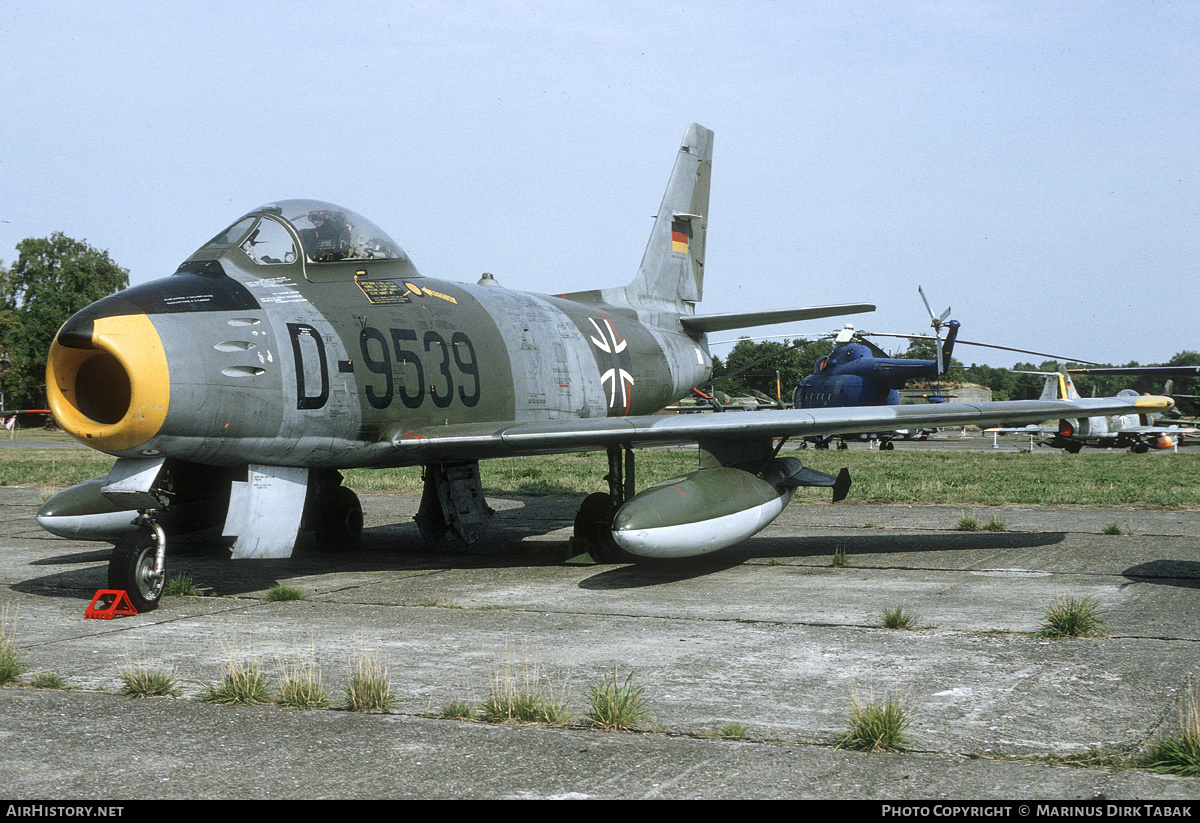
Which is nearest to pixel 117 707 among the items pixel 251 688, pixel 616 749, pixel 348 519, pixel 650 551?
pixel 251 688

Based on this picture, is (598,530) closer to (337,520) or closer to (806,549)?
(806,549)

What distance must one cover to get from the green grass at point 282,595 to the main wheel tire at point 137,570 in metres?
0.92

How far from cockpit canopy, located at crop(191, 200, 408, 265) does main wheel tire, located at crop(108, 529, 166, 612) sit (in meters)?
2.63

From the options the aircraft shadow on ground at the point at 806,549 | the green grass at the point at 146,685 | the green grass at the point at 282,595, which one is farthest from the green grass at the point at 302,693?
the aircraft shadow on ground at the point at 806,549

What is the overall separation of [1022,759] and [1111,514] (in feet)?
40.7

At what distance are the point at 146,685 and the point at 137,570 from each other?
2.71 metres

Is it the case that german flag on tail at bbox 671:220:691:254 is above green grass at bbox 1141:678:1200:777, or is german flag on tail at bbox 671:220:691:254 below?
above

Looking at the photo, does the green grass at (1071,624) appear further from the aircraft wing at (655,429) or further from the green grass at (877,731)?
the aircraft wing at (655,429)

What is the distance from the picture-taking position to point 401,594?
28.7 ft

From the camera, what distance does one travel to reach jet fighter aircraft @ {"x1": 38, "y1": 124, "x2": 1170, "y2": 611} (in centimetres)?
758

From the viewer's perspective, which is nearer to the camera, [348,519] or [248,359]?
[248,359]

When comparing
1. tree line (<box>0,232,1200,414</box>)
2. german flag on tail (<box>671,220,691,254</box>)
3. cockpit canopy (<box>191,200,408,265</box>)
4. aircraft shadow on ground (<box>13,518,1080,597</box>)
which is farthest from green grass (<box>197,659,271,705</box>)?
tree line (<box>0,232,1200,414</box>)

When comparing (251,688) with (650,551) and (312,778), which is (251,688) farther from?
(650,551)

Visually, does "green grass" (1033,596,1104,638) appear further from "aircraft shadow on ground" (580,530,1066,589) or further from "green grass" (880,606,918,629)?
"aircraft shadow on ground" (580,530,1066,589)
